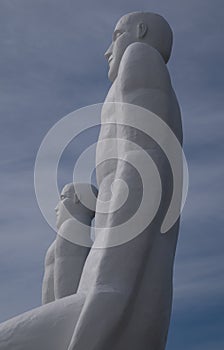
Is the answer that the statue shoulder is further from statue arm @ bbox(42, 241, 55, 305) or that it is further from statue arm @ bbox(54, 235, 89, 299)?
statue arm @ bbox(42, 241, 55, 305)

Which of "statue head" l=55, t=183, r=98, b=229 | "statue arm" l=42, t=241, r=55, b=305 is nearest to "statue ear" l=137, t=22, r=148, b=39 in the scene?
"statue head" l=55, t=183, r=98, b=229

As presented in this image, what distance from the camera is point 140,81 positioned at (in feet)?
20.6

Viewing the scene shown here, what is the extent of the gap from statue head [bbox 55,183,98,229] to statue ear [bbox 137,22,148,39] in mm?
3754

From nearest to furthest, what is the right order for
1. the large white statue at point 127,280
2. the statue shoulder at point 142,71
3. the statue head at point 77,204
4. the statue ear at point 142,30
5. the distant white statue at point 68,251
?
the large white statue at point 127,280, the statue shoulder at point 142,71, the statue ear at point 142,30, the distant white statue at point 68,251, the statue head at point 77,204

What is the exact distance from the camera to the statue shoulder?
6.29 m

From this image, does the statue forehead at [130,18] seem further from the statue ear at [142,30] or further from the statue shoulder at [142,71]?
the statue shoulder at [142,71]

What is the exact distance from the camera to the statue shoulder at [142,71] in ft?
20.6

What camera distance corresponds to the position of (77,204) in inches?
412

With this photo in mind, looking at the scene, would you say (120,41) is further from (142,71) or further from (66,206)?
(66,206)

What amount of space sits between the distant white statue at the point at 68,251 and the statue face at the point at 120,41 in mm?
3221

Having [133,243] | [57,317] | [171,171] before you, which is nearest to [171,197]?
[171,171]

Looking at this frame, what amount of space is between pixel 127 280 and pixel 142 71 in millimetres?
1885

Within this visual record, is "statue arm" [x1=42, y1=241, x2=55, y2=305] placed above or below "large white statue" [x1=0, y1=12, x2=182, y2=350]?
above

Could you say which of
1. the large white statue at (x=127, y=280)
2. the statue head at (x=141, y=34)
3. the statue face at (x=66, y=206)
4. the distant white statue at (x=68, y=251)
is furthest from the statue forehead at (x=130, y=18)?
the statue face at (x=66, y=206)
